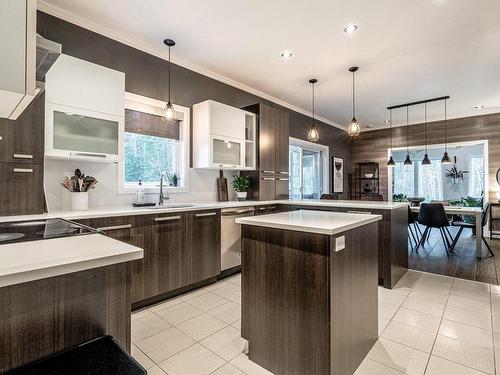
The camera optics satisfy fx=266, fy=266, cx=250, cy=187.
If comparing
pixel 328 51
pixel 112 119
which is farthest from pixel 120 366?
pixel 328 51

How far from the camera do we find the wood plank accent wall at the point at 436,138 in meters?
5.87

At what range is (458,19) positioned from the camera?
269 cm

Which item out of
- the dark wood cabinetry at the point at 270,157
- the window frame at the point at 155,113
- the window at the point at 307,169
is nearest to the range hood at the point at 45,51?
the window frame at the point at 155,113

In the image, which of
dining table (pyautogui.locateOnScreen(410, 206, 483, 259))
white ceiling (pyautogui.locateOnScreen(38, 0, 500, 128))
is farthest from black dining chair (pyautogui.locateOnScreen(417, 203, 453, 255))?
white ceiling (pyautogui.locateOnScreen(38, 0, 500, 128))

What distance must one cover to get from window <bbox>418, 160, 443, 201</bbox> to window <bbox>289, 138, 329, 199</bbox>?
5545 millimetres

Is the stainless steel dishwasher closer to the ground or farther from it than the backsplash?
closer to the ground

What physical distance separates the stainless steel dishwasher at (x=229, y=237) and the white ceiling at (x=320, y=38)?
2.05m

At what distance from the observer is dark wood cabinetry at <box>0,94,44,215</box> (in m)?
2.04

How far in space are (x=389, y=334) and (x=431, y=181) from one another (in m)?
9.76

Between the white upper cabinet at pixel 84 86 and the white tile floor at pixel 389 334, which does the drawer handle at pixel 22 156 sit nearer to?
the white upper cabinet at pixel 84 86

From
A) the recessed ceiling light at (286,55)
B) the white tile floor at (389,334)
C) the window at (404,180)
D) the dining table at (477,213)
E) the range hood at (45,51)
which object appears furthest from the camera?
the window at (404,180)

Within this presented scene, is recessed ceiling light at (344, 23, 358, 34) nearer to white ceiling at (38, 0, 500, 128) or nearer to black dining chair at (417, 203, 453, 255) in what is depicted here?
white ceiling at (38, 0, 500, 128)

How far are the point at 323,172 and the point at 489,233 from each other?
3803mm

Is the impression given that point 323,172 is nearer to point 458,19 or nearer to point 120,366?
point 458,19
